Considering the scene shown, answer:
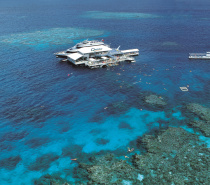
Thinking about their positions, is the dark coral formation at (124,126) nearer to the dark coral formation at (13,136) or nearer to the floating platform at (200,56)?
the dark coral formation at (13,136)

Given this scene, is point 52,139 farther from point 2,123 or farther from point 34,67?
point 34,67

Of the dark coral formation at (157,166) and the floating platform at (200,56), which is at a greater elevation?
the floating platform at (200,56)

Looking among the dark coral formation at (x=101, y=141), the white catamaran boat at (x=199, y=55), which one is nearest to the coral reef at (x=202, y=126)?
the dark coral formation at (x=101, y=141)

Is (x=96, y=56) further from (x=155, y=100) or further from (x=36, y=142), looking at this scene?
(x=36, y=142)

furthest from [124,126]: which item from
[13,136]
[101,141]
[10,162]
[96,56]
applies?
[96,56]

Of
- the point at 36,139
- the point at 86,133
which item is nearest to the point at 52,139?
the point at 36,139

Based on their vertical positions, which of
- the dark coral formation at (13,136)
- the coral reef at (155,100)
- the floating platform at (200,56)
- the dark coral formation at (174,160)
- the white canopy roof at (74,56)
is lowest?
the dark coral formation at (13,136)
